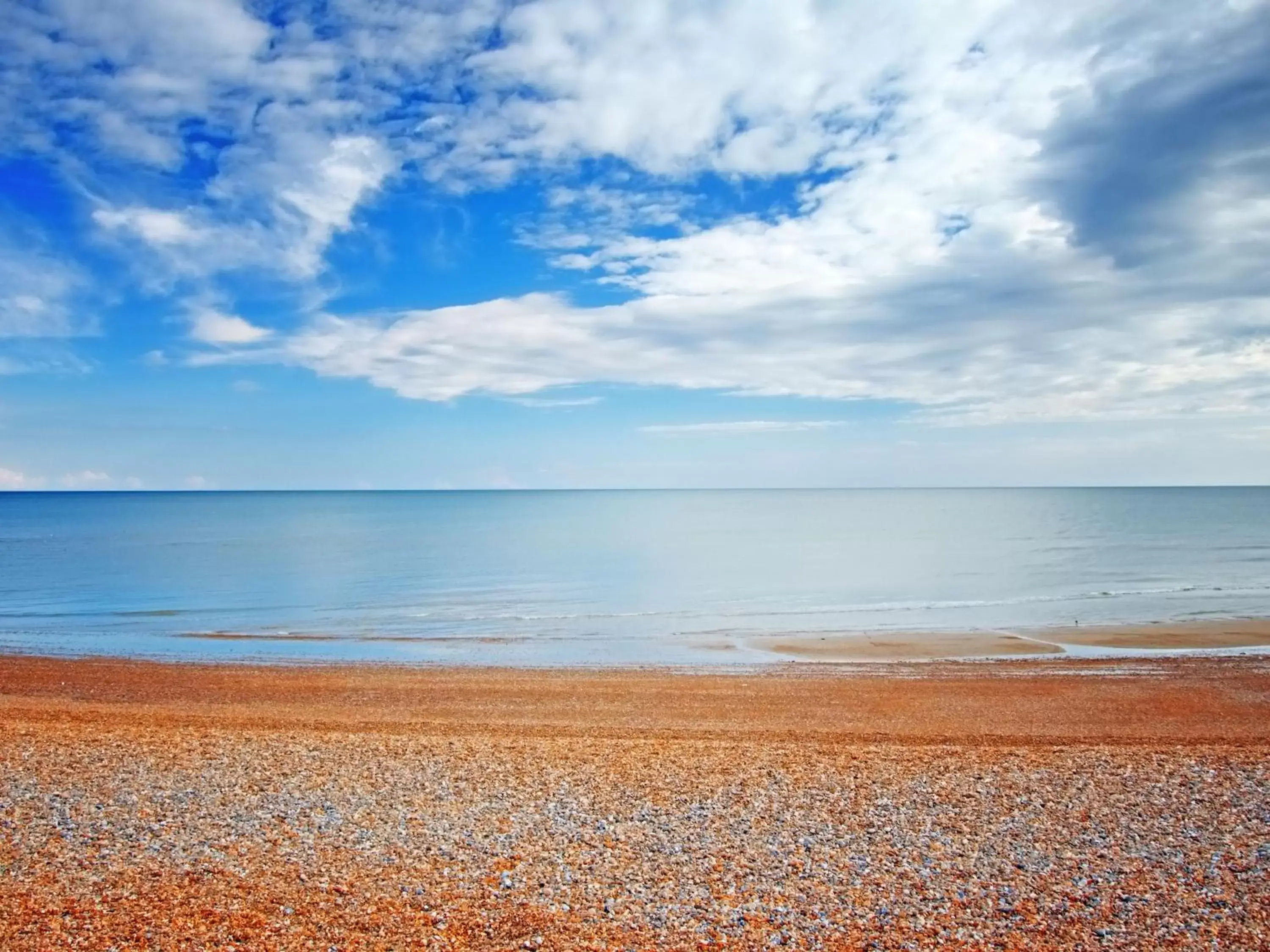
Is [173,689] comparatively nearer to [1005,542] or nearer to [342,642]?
[342,642]

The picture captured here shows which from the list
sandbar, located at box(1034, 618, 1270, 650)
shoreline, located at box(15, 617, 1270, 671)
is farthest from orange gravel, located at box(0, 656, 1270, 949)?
sandbar, located at box(1034, 618, 1270, 650)

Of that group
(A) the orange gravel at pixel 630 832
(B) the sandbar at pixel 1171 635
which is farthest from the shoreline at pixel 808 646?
(A) the orange gravel at pixel 630 832

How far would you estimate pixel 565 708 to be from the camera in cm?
1742

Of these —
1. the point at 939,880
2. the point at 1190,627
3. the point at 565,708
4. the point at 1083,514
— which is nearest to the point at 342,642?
the point at 565,708

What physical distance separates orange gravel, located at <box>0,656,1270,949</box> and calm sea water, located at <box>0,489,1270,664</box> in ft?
36.5

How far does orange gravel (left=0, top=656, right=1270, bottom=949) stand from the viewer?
7.18m

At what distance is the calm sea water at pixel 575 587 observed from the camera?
1118 inches

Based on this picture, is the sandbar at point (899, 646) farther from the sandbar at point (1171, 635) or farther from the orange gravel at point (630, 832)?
Result: the orange gravel at point (630, 832)

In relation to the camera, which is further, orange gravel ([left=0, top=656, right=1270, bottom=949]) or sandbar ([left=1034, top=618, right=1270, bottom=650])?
sandbar ([left=1034, top=618, right=1270, bottom=650])

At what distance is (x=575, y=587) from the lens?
4306 centimetres

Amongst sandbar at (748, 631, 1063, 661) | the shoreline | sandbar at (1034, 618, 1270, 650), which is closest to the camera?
the shoreline

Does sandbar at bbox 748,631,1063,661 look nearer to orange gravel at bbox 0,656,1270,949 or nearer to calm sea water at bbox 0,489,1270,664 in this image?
calm sea water at bbox 0,489,1270,664

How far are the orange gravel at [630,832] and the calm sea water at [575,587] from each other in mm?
11131

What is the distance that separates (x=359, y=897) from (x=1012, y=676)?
58.8ft
